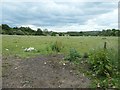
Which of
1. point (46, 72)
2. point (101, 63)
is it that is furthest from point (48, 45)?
point (101, 63)

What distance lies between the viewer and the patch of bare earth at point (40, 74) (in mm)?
5836

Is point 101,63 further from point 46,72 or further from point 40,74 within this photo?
point 40,74

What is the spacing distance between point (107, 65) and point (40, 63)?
5.92ft

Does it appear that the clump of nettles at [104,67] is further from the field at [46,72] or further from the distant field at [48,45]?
the distant field at [48,45]

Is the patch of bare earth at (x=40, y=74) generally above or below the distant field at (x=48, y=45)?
below

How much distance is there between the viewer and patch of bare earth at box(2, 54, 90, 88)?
19.1ft

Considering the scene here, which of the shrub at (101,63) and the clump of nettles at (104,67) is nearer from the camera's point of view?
the clump of nettles at (104,67)

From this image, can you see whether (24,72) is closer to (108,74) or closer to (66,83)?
(66,83)

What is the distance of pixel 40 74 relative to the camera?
249 inches

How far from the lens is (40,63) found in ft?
23.0

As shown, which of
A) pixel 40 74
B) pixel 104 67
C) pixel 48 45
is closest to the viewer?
pixel 104 67

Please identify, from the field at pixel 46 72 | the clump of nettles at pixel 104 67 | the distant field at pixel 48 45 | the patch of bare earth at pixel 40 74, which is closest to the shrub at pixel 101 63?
the clump of nettles at pixel 104 67

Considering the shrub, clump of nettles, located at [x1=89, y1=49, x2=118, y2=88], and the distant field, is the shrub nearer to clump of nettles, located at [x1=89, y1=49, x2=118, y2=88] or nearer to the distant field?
clump of nettles, located at [x1=89, y1=49, x2=118, y2=88]

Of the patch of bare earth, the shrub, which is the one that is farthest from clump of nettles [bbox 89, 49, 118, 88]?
the patch of bare earth
